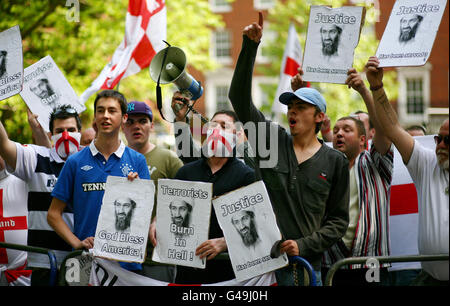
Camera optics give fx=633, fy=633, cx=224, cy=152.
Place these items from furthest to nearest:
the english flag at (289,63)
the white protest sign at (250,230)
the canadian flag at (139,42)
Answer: the english flag at (289,63)
the canadian flag at (139,42)
the white protest sign at (250,230)

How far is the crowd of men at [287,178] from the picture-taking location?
4250 millimetres

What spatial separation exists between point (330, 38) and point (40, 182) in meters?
2.68

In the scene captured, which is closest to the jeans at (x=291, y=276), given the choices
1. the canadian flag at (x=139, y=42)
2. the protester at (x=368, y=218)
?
the protester at (x=368, y=218)

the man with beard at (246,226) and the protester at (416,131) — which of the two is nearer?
the man with beard at (246,226)

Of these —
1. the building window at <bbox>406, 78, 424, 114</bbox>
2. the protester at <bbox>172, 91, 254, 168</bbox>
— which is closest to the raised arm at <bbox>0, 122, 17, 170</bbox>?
the protester at <bbox>172, 91, 254, 168</bbox>

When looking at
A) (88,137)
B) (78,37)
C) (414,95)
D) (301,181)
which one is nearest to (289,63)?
(88,137)

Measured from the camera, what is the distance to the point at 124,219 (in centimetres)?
454

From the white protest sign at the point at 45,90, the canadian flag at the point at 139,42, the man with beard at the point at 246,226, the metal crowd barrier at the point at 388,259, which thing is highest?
the canadian flag at the point at 139,42

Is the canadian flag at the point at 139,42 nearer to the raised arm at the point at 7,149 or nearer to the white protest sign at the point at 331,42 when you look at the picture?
the raised arm at the point at 7,149

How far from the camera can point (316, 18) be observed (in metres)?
5.07

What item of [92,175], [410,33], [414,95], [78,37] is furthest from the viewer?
[414,95]

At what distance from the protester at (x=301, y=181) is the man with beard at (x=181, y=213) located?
617 mm

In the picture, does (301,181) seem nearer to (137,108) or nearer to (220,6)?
(137,108)
